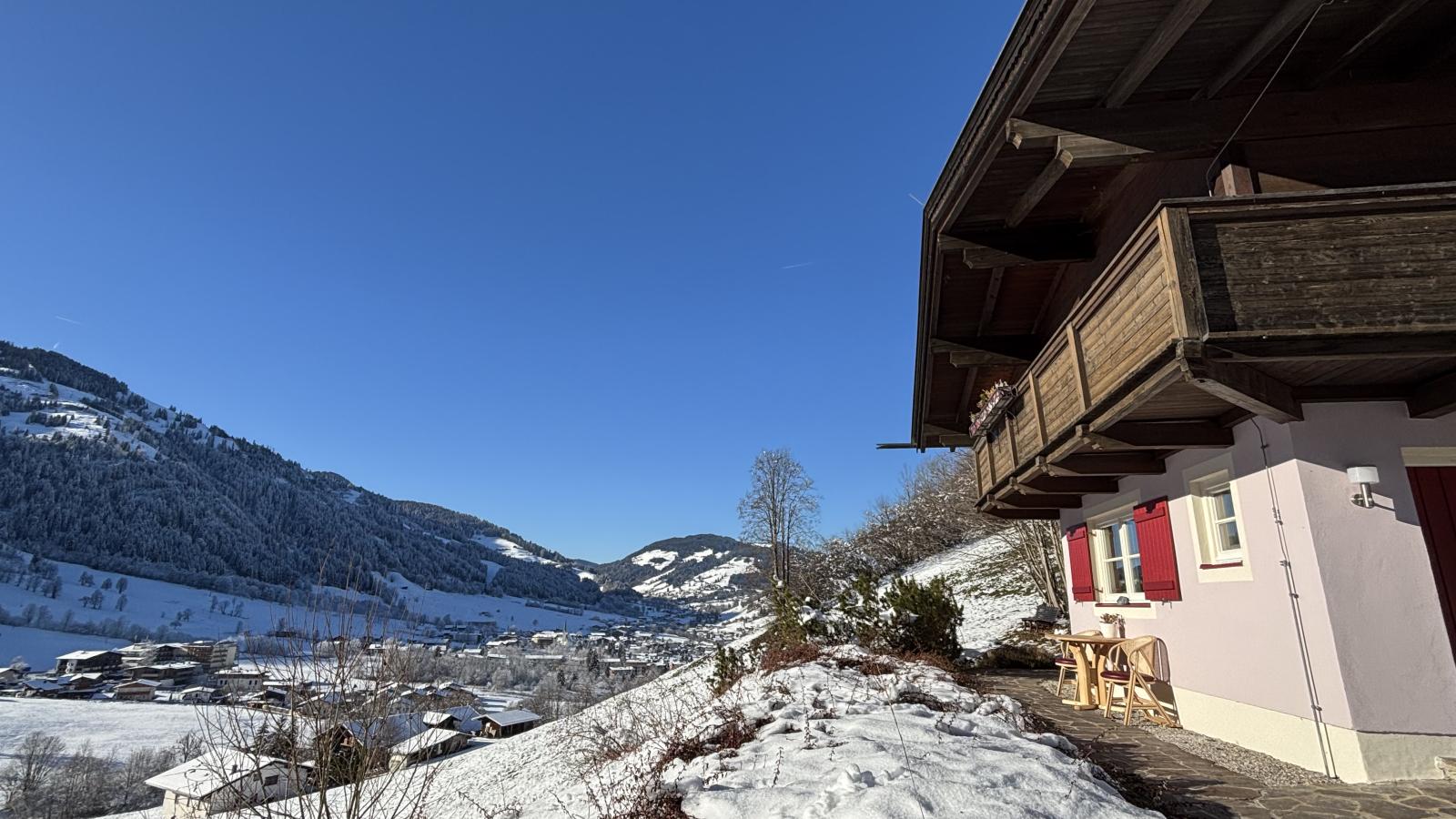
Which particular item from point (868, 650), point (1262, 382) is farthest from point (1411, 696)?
point (868, 650)

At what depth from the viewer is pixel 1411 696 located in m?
5.48

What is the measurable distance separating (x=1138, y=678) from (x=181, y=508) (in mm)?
168934

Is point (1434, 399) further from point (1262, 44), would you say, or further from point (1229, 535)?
point (1262, 44)

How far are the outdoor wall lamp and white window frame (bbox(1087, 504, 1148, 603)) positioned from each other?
4.14m

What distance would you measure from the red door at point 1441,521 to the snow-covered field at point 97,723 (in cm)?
5580

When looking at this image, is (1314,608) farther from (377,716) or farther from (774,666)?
(377,716)

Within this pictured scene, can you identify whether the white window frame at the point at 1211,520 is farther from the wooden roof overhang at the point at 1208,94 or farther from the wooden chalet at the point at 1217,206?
the wooden roof overhang at the point at 1208,94

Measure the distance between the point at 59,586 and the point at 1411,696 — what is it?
150 metres

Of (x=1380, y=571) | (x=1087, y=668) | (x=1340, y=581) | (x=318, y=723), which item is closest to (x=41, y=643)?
(x=318, y=723)

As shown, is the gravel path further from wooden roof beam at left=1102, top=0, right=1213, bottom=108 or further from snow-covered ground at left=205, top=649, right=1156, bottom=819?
wooden roof beam at left=1102, top=0, right=1213, bottom=108

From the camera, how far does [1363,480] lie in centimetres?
568

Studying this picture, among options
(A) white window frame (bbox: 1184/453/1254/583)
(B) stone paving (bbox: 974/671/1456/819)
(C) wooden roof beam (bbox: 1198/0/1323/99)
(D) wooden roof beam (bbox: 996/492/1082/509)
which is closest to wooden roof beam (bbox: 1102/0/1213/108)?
(C) wooden roof beam (bbox: 1198/0/1323/99)

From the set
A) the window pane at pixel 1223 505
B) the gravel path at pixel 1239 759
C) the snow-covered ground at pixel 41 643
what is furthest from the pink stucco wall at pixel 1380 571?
the snow-covered ground at pixel 41 643

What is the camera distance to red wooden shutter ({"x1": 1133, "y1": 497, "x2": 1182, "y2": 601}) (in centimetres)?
832
